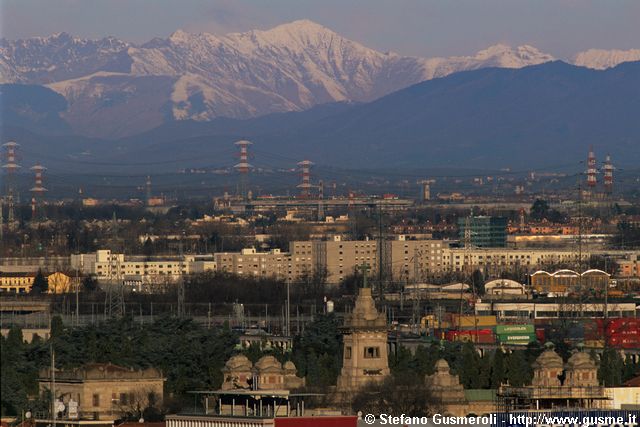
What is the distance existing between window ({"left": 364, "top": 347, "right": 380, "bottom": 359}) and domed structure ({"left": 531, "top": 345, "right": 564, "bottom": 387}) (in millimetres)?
2881

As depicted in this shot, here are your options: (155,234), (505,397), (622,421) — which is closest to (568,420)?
(622,421)

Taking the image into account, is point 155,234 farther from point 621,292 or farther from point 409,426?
point 409,426

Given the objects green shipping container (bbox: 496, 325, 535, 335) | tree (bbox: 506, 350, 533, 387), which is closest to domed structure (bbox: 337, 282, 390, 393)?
tree (bbox: 506, 350, 533, 387)

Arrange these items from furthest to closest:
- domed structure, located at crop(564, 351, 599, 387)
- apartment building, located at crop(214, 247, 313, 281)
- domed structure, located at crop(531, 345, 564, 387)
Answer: apartment building, located at crop(214, 247, 313, 281)
domed structure, located at crop(531, 345, 564, 387)
domed structure, located at crop(564, 351, 599, 387)

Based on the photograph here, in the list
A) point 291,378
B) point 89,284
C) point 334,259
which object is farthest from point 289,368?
point 334,259

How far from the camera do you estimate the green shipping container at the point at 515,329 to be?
6994cm

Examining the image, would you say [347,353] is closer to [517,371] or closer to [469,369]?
[469,369]

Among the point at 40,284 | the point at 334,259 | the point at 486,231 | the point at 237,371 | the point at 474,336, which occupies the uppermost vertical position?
the point at 486,231

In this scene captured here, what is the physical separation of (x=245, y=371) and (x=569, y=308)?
148 ft

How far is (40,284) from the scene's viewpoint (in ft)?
335

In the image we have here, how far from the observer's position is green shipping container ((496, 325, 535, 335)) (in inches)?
2753

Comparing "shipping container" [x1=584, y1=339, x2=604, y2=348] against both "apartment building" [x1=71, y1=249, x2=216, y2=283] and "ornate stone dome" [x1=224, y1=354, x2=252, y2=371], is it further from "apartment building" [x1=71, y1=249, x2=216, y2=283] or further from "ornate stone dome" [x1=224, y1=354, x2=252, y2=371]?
"apartment building" [x1=71, y1=249, x2=216, y2=283]

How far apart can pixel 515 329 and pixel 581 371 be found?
28961 mm

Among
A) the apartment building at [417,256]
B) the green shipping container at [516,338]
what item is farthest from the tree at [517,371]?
the apartment building at [417,256]
